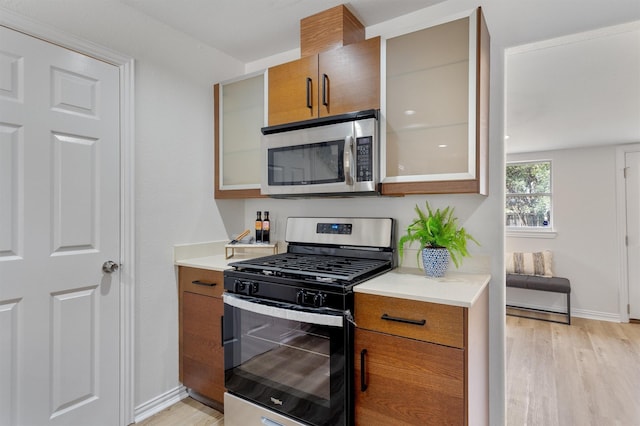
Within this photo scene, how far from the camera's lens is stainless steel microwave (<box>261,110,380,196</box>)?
1709 mm

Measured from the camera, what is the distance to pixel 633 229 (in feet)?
13.6

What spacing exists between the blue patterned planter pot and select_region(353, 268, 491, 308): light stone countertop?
0.04 meters

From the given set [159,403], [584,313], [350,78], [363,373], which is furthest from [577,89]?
[159,403]

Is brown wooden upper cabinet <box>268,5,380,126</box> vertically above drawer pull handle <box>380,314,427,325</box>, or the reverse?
brown wooden upper cabinet <box>268,5,380,126</box>

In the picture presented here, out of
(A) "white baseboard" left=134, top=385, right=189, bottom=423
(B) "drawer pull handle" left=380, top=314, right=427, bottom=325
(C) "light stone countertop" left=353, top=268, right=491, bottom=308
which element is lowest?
(A) "white baseboard" left=134, top=385, right=189, bottom=423

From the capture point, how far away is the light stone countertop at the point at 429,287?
1.29 meters

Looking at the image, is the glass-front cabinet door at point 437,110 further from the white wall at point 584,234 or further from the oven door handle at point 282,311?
the white wall at point 584,234

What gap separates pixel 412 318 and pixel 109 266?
1.63 m

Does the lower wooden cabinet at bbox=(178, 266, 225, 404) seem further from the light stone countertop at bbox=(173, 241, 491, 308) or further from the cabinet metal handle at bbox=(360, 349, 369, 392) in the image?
the cabinet metal handle at bbox=(360, 349, 369, 392)

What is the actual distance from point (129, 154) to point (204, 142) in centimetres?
57

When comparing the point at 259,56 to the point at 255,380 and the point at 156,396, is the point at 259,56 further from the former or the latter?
the point at 156,396

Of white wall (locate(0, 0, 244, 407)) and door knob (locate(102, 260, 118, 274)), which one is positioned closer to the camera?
door knob (locate(102, 260, 118, 274))

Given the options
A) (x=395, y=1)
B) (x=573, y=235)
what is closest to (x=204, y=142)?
(x=395, y=1)

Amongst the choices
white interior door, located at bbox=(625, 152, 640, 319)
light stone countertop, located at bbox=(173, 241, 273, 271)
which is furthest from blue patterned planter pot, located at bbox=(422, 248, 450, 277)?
white interior door, located at bbox=(625, 152, 640, 319)
